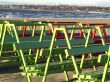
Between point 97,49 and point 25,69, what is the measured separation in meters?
1.61

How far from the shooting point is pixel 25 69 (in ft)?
28.5

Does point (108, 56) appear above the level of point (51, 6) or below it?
above

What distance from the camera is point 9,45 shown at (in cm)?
949

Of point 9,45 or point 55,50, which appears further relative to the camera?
point 9,45

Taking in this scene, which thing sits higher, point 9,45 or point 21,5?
point 9,45

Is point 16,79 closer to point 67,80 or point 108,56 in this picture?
point 67,80

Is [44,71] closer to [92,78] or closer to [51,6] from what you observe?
[92,78]

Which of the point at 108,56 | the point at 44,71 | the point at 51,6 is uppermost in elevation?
the point at 108,56

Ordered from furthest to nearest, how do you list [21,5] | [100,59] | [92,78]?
[21,5]
[92,78]
[100,59]

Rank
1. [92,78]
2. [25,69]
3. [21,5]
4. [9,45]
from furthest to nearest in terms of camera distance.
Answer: [21,5], [9,45], [25,69], [92,78]

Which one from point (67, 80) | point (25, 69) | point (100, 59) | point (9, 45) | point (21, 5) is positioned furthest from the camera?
point (21, 5)

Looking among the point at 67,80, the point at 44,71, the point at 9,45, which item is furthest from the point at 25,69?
the point at 67,80

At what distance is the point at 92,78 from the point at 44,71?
4.12 ft

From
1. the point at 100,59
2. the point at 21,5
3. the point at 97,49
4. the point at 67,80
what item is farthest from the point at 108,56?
the point at 21,5
